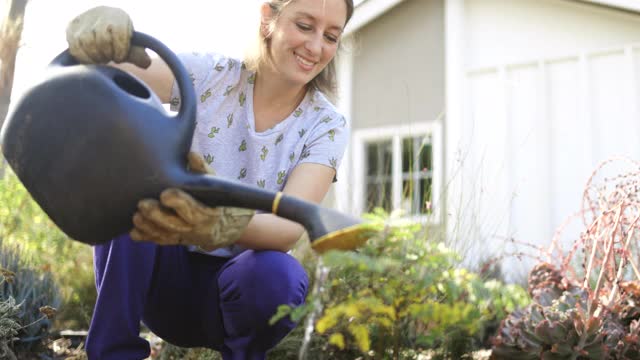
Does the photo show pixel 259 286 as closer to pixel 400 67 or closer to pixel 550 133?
pixel 550 133

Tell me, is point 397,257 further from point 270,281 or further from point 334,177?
point 334,177

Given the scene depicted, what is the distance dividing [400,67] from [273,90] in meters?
5.47

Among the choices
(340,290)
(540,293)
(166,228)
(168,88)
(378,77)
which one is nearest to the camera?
(166,228)

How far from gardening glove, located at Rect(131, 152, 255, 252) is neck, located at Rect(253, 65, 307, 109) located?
0.71 meters

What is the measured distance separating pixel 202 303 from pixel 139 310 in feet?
0.58

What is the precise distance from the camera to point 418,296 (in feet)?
4.84

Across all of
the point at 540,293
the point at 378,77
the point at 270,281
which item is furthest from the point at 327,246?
the point at 378,77

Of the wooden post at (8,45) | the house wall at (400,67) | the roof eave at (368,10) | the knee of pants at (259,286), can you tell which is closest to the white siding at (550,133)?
the house wall at (400,67)

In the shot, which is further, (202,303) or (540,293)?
(540,293)

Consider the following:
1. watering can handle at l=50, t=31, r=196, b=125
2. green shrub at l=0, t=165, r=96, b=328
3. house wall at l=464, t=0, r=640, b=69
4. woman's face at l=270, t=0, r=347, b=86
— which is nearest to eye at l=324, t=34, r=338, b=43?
woman's face at l=270, t=0, r=347, b=86

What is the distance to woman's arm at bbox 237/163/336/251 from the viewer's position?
170cm

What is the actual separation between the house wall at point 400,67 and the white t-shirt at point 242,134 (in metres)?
5.06

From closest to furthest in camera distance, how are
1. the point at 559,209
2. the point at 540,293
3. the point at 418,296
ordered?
the point at 418,296 → the point at 540,293 → the point at 559,209

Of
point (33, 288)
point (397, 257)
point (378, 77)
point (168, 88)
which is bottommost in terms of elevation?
point (33, 288)
